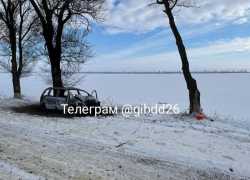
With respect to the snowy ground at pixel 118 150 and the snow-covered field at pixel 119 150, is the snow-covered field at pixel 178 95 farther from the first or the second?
the snowy ground at pixel 118 150

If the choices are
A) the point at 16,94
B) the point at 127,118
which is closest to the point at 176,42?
the point at 127,118

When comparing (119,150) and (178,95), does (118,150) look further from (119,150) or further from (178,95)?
(178,95)

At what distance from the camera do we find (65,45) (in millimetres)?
16156

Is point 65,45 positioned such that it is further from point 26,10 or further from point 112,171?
point 112,171

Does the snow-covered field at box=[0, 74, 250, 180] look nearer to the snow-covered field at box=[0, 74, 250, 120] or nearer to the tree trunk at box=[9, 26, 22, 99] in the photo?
the snow-covered field at box=[0, 74, 250, 120]

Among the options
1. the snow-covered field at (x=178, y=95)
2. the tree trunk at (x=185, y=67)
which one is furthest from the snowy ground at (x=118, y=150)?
the snow-covered field at (x=178, y=95)

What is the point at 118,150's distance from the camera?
5270 millimetres

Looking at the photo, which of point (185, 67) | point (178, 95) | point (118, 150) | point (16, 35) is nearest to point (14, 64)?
point (16, 35)

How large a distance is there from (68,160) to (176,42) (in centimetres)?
853

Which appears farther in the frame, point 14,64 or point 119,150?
point 14,64

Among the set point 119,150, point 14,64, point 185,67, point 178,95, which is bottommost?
point 178,95

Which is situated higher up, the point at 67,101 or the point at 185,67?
the point at 185,67

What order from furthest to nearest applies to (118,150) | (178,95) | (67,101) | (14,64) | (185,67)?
1. (178,95)
2. (14,64)
3. (185,67)
4. (67,101)
5. (118,150)

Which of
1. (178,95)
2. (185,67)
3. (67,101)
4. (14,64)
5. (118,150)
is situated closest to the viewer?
(118,150)
